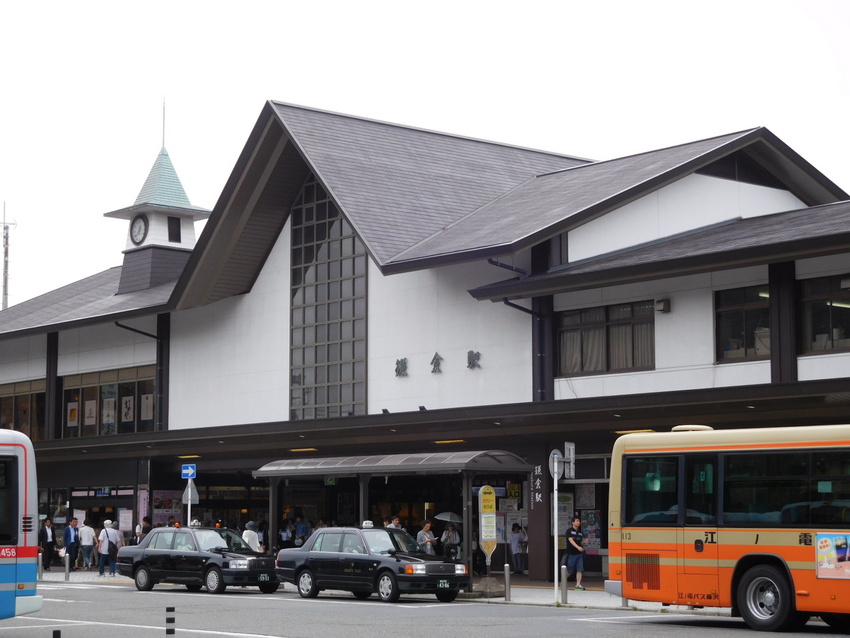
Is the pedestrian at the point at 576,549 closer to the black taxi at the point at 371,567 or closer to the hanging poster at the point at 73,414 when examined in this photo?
the black taxi at the point at 371,567

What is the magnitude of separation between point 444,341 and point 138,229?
19.2 meters

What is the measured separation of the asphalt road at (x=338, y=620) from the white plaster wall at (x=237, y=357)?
12.4 m

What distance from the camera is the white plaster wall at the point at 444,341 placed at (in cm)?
3170

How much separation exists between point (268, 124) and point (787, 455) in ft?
73.7

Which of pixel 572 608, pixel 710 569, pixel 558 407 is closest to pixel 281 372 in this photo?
pixel 558 407

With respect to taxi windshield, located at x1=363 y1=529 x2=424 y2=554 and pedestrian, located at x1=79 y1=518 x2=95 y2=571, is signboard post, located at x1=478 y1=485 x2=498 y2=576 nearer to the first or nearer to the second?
taxi windshield, located at x1=363 y1=529 x2=424 y2=554

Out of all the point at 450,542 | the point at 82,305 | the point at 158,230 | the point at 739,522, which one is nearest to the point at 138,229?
the point at 158,230

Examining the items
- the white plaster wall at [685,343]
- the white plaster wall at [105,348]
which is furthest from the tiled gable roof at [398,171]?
the white plaster wall at [105,348]

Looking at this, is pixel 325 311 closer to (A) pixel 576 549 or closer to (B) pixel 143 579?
(B) pixel 143 579

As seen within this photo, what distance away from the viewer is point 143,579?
29.7m

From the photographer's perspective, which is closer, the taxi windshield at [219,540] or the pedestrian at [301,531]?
the taxi windshield at [219,540]

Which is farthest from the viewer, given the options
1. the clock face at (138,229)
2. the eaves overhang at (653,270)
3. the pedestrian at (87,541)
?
the clock face at (138,229)

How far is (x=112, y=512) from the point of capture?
43.4 meters

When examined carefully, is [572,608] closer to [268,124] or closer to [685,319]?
[685,319]
